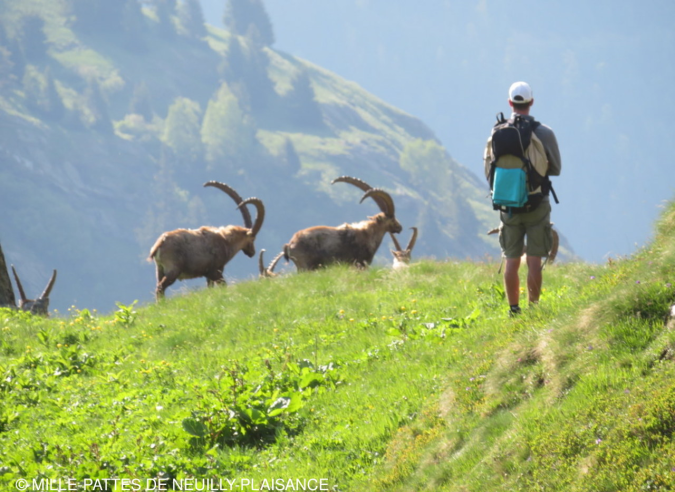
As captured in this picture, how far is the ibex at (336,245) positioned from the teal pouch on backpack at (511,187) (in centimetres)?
954

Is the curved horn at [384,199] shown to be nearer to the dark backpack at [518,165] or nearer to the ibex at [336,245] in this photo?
the ibex at [336,245]

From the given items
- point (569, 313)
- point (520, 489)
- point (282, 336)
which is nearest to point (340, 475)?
point (520, 489)

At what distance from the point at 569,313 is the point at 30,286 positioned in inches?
6884

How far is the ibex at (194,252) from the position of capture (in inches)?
639

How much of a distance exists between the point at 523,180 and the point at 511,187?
0.46ft

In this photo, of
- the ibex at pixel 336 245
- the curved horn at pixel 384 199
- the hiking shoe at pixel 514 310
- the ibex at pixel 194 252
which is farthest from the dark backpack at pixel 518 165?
the curved horn at pixel 384 199

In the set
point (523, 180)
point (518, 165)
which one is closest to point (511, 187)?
point (523, 180)

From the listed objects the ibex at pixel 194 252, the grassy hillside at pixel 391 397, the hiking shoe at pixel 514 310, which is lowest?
the grassy hillside at pixel 391 397

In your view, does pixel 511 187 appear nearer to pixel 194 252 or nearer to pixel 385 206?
pixel 194 252

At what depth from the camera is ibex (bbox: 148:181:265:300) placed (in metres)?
16.2

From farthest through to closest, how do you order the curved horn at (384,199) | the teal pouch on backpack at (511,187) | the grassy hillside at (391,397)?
1. the curved horn at (384,199)
2. the teal pouch on backpack at (511,187)
3. the grassy hillside at (391,397)

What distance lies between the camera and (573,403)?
16.9 feet

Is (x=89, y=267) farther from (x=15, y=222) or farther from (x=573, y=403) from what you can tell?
(x=573, y=403)

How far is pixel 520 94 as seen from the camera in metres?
7.90
